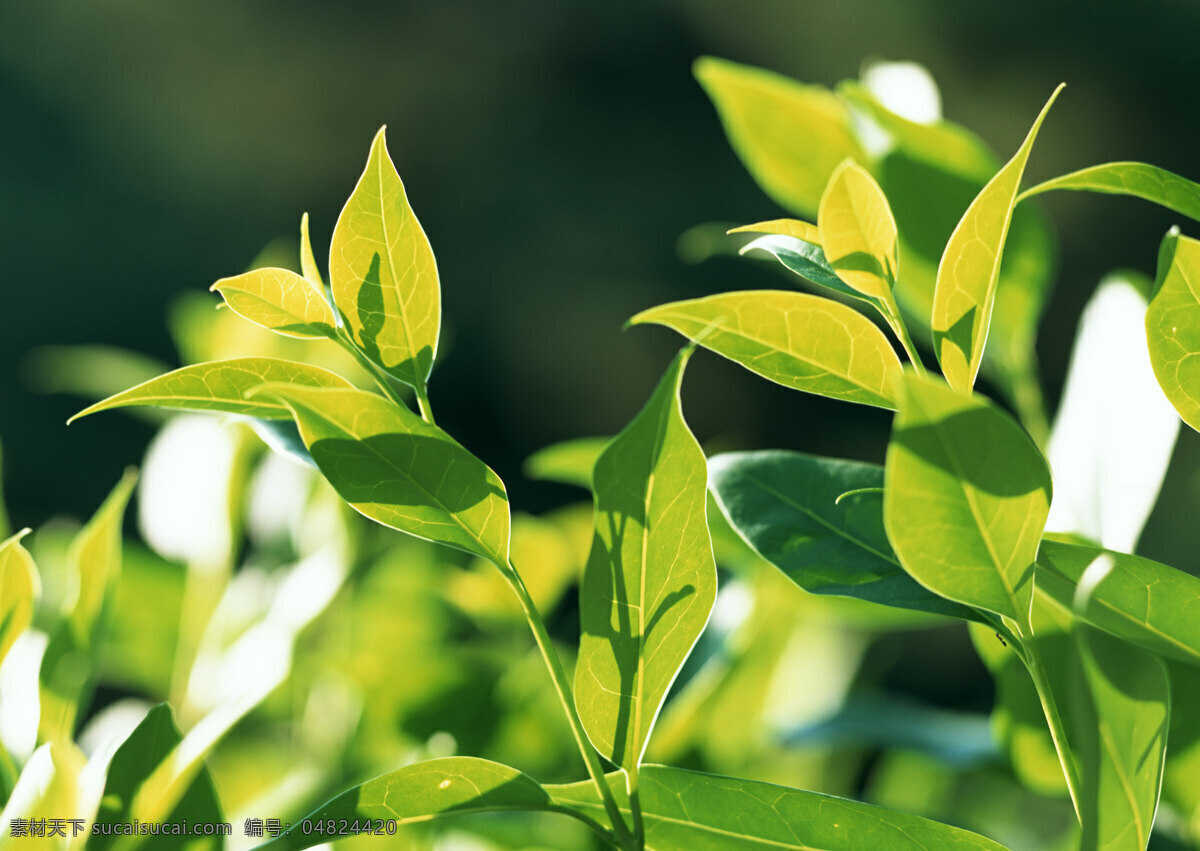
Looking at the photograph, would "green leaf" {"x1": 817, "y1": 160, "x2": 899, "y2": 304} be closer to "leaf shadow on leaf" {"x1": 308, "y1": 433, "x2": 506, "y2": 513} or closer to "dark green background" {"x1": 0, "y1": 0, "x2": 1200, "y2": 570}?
"leaf shadow on leaf" {"x1": 308, "y1": 433, "x2": 506, "y2": 513}

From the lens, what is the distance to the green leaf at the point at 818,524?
23cm

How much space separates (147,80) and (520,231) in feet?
2.93

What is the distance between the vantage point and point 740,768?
0.53 meters

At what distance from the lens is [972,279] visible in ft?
0.71

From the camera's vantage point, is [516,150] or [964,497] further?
[516,150]

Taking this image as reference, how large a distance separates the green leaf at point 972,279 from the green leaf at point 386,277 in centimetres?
12

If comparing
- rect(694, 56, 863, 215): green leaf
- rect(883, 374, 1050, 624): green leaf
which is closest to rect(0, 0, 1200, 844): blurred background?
rect(694, 56, 863, 215): green leaf

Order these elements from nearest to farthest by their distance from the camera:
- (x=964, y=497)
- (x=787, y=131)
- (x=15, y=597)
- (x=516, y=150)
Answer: (x=964, y=497) < (x=15, y=597) < (x=787, y=131) < (x=516, y=150)

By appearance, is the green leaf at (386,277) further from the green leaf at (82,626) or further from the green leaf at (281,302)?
the green leaf at (82,626)

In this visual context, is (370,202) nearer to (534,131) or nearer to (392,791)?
(392,791)

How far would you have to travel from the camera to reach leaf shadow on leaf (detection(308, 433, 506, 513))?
21 centimetres

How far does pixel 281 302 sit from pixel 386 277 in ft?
0.09

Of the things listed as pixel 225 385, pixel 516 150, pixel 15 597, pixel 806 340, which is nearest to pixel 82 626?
pixel 15 597

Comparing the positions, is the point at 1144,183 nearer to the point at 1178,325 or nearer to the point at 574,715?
the point at 1178,325
